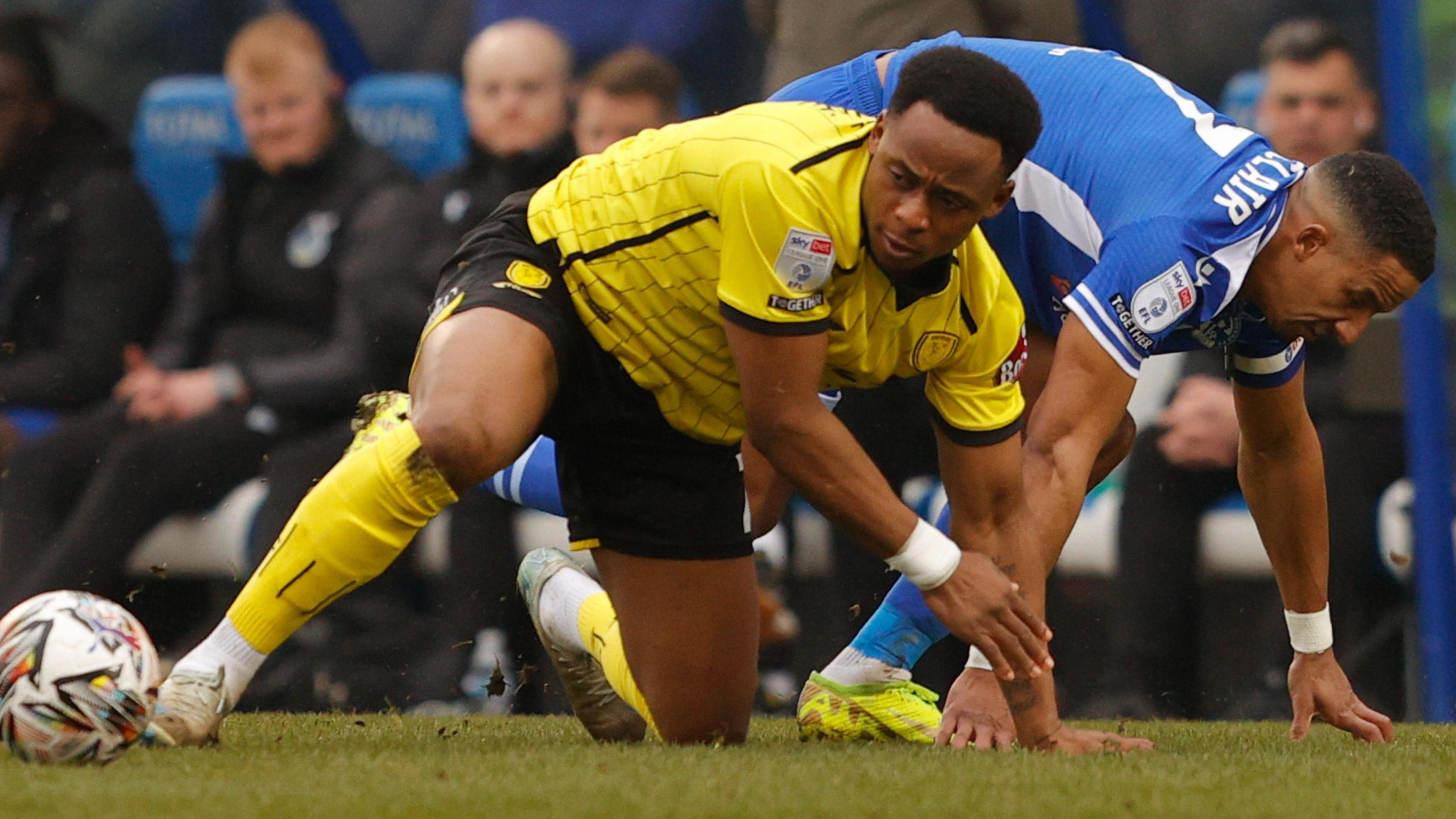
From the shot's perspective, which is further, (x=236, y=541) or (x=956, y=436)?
(x=236, y=541)

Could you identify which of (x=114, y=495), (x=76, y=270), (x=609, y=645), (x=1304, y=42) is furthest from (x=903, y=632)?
(x=76, y=270)

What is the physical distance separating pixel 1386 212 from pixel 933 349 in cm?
102

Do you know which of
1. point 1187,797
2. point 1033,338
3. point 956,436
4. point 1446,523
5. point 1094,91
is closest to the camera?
point 1187,797

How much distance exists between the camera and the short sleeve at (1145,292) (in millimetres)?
3906

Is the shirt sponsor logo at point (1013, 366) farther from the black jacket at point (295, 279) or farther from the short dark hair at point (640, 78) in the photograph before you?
the black jacket at point (295, 279)

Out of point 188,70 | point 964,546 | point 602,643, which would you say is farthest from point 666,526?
point 188,70

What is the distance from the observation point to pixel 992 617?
11.6 ft

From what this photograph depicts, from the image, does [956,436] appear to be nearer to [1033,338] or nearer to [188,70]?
[1033,338]

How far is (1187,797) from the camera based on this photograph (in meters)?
3.34

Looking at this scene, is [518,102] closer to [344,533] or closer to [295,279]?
[295,279]

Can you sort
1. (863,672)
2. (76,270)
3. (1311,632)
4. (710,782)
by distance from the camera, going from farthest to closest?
(76,270), (863,672), (1311,632), (710,782)

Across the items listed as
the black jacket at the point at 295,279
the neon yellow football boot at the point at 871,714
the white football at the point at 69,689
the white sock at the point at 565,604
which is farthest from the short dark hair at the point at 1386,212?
the black jacket at the point at 295,279

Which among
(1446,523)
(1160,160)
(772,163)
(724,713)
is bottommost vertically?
(1446,523)

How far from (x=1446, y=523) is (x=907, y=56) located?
2.59 metres
